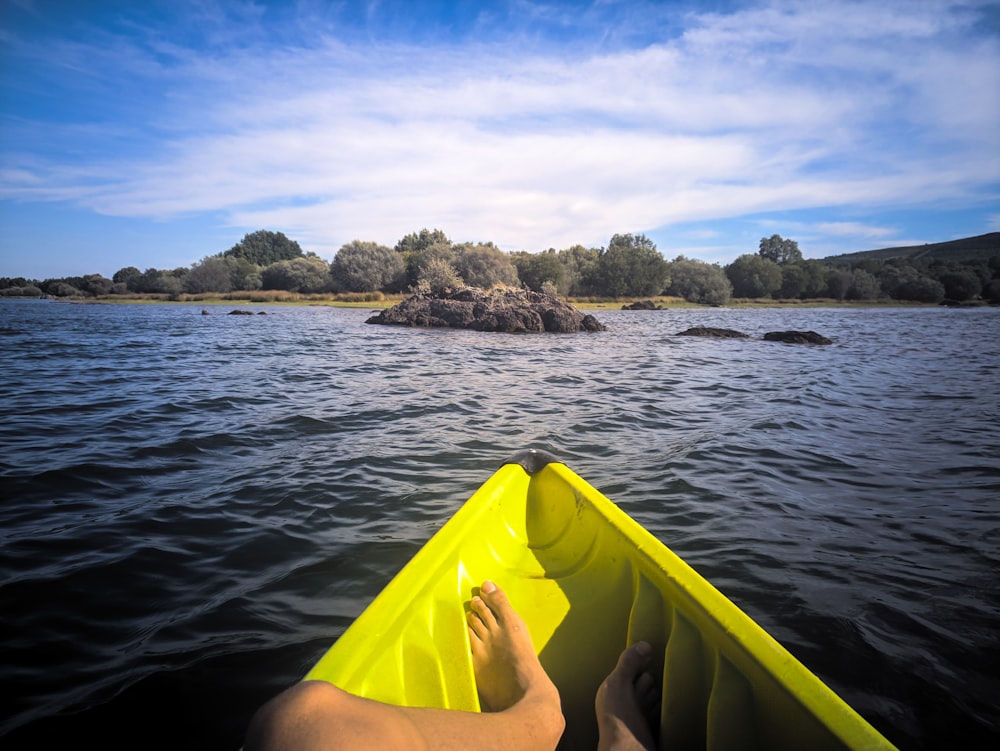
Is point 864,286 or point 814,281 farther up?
point 814,281

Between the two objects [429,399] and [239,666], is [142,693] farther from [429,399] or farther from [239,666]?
[429,399]

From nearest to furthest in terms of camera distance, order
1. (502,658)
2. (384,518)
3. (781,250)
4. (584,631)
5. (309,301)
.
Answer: (502,658) < (584,631) < (384,518) < (309,301) < (781,250)

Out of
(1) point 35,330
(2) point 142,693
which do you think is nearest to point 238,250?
(1) point 35,330

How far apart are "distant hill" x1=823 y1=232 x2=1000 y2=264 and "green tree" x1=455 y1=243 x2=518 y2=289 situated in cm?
6547

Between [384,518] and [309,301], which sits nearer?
[384,518]

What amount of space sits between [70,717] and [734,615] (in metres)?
2.45

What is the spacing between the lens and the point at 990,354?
14.0 meters

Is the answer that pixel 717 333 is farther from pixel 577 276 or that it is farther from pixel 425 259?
pixel 577 276

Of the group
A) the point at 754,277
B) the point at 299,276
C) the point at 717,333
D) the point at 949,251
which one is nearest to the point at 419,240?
the point at 299,276

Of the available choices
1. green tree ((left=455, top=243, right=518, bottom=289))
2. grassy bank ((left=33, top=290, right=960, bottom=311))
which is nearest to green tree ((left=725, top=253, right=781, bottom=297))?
grassy bank ((left=33, top=290, right=960, bottom=311))

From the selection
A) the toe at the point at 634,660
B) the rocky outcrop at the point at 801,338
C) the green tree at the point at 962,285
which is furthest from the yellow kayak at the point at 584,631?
the green tree at the point at 962,285

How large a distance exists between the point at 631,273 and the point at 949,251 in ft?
253

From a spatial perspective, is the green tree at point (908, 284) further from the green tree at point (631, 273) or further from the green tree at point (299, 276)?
the green tree at point (299, 276)

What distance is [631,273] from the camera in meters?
53.6
